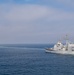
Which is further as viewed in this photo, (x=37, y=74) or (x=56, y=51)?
(x=56, y=51)

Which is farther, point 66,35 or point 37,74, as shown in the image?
point 66,35

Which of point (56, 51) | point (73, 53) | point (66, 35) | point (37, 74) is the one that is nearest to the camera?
point (37, 74)

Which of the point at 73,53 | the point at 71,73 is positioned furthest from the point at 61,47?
the point at 71,73

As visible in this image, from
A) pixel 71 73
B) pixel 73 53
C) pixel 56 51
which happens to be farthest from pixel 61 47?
pixel 71 73

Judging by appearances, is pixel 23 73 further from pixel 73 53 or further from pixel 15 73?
pixel 73 53

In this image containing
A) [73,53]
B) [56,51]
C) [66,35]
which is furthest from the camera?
[66,35]

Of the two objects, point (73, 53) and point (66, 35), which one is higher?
point (66, 35)

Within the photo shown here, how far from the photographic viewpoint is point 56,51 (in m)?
173

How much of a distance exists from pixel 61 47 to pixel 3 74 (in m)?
107

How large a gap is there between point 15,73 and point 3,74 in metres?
3.86

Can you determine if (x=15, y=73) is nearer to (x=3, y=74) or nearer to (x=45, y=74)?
(x=3, y=74)

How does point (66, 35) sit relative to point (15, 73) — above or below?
above

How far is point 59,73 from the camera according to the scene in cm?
7238

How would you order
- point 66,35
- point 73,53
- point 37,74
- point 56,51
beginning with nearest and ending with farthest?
1. point 37,74
2. point 73,53
3. point 56,51
4. point 66,35
